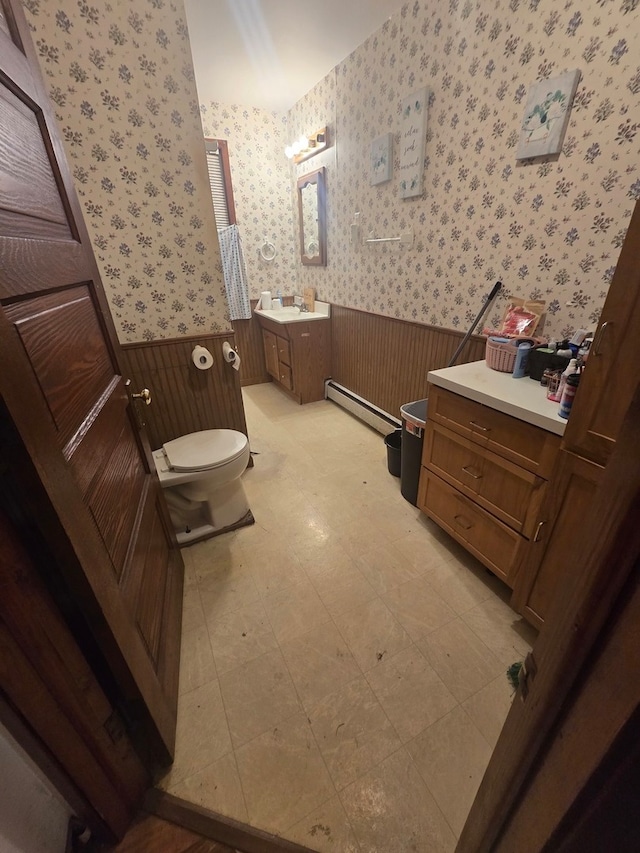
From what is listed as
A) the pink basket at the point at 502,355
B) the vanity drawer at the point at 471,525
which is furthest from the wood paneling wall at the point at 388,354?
the vanity drawer at the point at 471,525

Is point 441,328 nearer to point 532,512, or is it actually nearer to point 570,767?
point 532,512

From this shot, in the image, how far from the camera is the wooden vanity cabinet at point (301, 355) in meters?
3.17

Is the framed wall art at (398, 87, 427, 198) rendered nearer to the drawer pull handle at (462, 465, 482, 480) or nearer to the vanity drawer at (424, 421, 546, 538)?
the vanity drawer at (424, 421, 546, 538)

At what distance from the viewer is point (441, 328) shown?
2.05m

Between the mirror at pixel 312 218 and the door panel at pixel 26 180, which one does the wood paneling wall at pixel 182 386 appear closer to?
the door panel at pixel 26 180

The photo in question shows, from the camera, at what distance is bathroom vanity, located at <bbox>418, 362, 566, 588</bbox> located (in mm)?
1175

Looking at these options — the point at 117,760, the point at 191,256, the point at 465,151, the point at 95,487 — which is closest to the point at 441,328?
the point at 465,151

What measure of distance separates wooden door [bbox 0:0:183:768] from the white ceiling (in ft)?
5.41

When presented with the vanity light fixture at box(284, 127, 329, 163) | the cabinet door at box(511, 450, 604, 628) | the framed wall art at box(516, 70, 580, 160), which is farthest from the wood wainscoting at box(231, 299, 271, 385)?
the cabinet door at box(511, 450, 604, 628)

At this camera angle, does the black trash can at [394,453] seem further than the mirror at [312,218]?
No

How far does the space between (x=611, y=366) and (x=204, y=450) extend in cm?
163

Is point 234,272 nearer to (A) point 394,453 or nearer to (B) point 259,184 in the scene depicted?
(B) point 259,184

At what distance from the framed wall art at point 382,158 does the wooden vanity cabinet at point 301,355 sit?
3.99ft

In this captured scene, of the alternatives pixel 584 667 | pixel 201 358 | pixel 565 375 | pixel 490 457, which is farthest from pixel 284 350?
pixel 584 667
